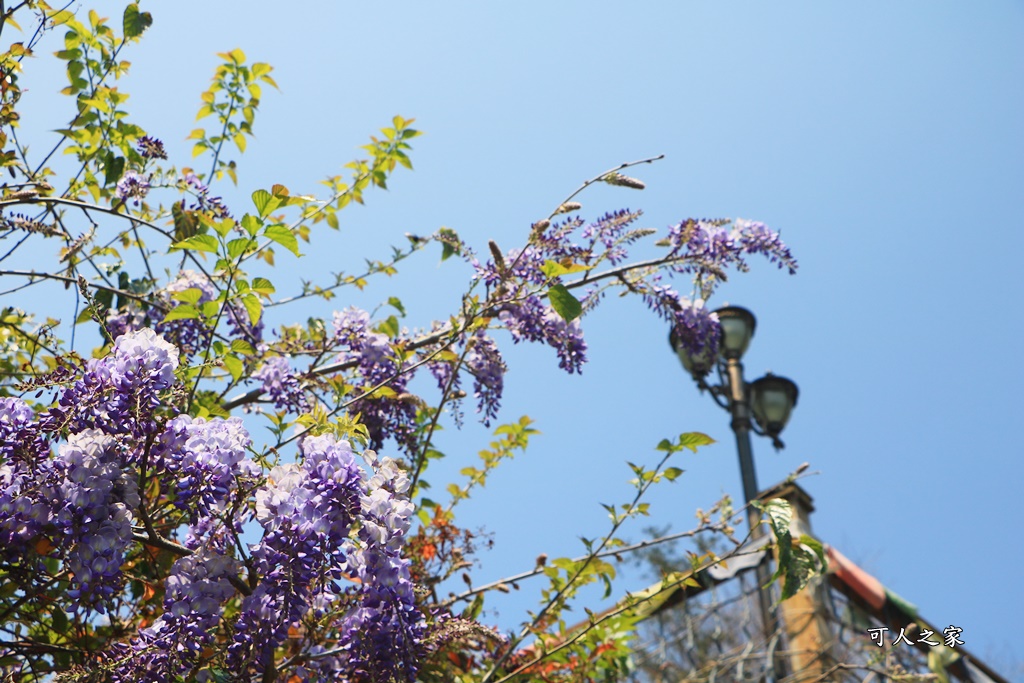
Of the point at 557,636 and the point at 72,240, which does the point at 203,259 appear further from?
the point at 557,636

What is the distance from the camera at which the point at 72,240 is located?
264 cm

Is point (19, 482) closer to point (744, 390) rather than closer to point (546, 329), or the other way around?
point (546, 329)

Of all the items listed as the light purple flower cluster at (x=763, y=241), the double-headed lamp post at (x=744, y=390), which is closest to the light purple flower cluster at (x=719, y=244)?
the light purple flower cluster at (x=763, y=241)

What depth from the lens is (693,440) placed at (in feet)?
8.40

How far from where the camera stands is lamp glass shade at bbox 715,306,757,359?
6.19m

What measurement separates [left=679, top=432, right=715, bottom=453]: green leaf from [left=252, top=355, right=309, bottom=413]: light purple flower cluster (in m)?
1.08

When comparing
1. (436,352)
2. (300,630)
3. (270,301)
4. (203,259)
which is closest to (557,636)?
(300,630)

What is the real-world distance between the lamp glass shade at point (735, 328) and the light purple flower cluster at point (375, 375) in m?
3.57

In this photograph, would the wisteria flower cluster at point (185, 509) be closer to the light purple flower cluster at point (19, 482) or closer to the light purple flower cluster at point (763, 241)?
the light purple flower cluster at point (19, 482)

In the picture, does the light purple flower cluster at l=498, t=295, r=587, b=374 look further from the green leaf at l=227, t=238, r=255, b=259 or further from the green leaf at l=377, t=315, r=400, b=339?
the green leaf at l=227, t=238, r=255, b=259

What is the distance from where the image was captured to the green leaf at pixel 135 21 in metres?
3.07

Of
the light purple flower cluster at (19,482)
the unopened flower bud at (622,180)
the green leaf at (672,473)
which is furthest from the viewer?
the green leaf at (672,473)

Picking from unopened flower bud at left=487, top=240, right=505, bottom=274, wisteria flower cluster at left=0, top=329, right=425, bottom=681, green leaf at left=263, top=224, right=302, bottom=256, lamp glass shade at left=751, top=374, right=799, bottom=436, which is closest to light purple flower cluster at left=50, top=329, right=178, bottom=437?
wisteria flower cluster at left=0, top=329, right=425, bottom=681

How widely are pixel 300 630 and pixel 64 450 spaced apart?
1107 millimetres
